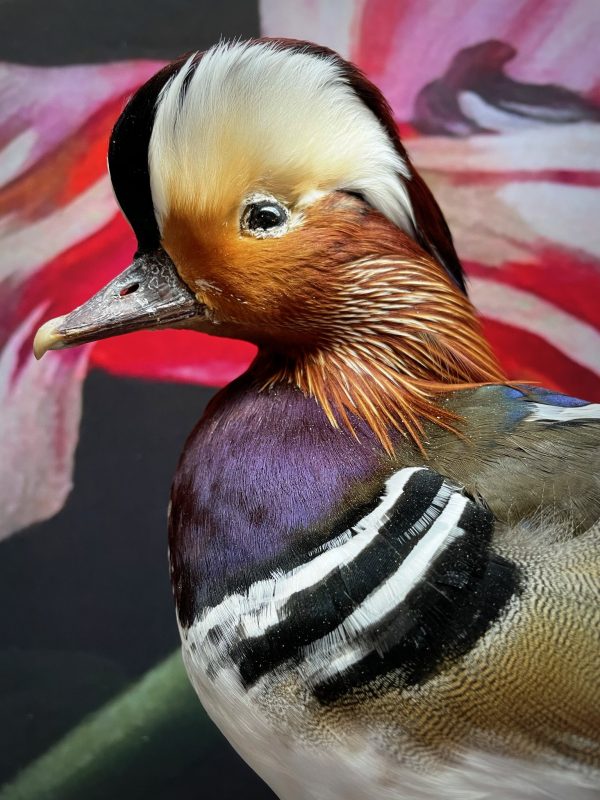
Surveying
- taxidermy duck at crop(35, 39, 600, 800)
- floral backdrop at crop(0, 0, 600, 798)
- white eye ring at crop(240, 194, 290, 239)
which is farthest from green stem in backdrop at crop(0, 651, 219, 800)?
white eye ring at crop(240, 194, 290, 239)

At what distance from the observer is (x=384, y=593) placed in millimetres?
428

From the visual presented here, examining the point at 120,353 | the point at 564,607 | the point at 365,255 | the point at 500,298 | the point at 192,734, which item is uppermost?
the point at 365,255

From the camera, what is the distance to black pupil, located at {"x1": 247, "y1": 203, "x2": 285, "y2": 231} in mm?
466

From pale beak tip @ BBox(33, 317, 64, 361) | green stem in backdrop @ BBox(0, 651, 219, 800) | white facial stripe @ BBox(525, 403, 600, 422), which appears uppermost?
white facial stripe @ BBox(525, 403, 600, 422)

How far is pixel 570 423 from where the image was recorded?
48cm

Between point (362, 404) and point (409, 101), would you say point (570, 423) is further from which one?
point (409, 101)

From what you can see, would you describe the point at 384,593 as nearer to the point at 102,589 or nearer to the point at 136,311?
the point at 136,311

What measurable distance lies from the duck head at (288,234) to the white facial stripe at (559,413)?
5 centimetres

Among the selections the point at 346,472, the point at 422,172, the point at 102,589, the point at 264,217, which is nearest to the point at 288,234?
the point at 264,217

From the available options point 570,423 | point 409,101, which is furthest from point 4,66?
point 570,423

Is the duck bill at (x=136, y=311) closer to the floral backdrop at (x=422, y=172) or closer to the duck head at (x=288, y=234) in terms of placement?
the duck head at (x=288, y=234)

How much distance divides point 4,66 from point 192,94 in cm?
49

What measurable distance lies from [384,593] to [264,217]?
24cm

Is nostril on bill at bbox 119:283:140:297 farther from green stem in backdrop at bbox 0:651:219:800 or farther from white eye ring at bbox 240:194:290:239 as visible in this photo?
green stem in backdrop at bbox 0:651:219:800
